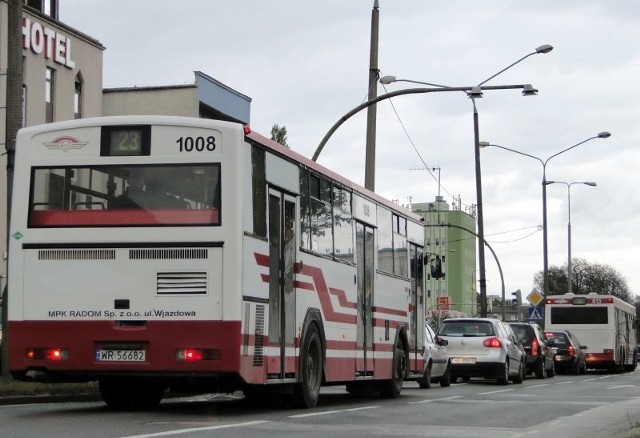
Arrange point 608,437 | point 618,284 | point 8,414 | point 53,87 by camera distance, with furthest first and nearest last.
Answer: point 618,284, point 53,87, point 8,414, point 608,437

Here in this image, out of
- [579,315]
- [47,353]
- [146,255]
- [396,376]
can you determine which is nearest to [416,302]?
[396,376]

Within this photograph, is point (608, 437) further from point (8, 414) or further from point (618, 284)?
point (618, 284)

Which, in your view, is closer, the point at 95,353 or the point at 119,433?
the point at 119,433

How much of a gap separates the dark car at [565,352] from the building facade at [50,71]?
59.6 ft

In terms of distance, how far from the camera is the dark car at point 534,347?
125 feet

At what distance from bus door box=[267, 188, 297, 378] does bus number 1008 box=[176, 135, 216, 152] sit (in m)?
1.25

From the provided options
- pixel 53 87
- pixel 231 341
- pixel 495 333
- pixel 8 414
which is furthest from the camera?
pixel 53 87

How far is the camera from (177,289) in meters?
14.1

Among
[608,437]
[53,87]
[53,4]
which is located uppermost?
[53,4]

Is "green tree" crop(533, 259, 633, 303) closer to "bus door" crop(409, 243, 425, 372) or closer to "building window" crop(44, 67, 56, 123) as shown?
"building window" crop(44, 67, 56, 123)

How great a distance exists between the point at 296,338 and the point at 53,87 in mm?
29080

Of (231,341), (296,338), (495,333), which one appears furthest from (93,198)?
(495,333)

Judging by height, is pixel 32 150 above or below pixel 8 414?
above

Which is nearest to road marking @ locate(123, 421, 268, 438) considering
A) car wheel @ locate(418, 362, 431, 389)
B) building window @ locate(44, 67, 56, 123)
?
car wheel @ locate(418, 362, 431, 389)
